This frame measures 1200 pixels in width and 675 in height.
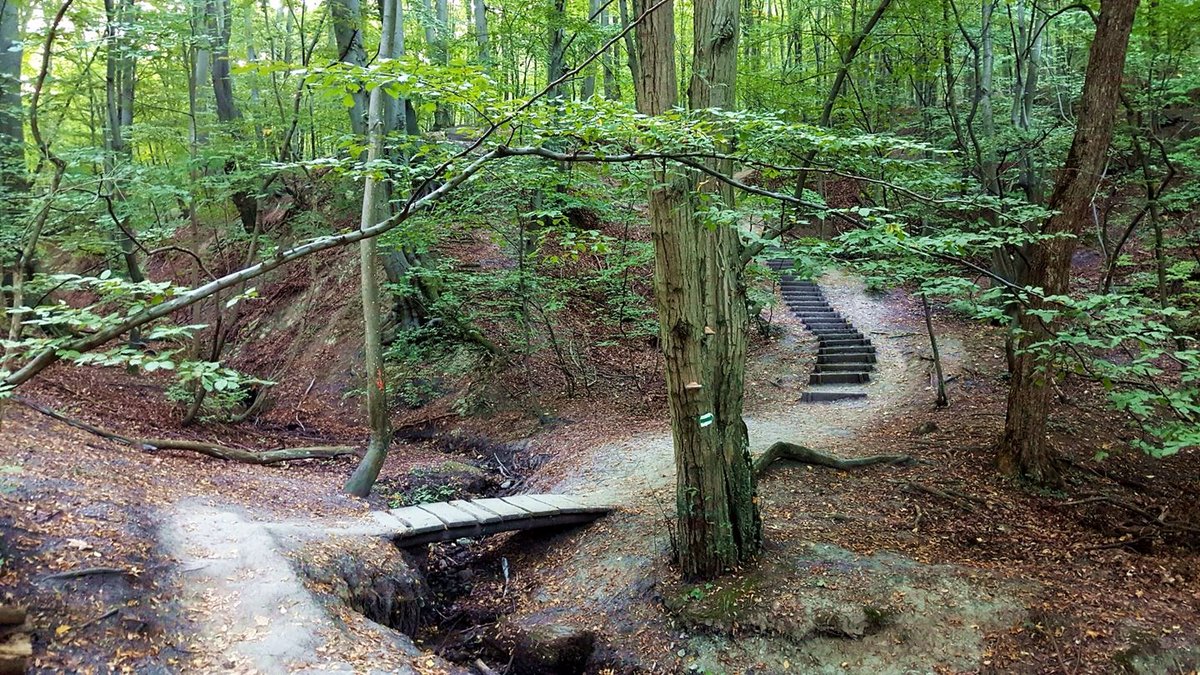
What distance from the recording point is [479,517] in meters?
6.24

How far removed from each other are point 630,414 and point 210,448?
6.29m

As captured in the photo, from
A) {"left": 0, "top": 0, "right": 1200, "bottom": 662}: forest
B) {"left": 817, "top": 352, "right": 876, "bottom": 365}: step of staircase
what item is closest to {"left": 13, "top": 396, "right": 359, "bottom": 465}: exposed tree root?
{"left": 0, "top": 0, "right": 1200, "bottom": 662}: forest

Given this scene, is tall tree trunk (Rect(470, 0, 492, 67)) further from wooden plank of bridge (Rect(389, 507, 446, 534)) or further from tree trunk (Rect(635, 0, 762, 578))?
wooden plank of bridge (Rect(389, 507, 446, 534))

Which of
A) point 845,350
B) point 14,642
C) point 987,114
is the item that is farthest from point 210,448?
point 987,114

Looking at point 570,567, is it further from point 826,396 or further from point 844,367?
point 844,367

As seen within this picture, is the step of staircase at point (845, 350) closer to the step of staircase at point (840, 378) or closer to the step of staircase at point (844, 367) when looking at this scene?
the step of staircase at point (844, 367)

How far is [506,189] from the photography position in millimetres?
9711

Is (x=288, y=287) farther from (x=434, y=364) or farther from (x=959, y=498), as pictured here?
(x=959, y=498)

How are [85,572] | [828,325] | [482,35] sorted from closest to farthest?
[85,572] < [482,35] < [828,325]

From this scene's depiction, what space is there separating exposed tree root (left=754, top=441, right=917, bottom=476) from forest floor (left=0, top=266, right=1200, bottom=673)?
0.13 metres

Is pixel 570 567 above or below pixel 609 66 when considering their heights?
below

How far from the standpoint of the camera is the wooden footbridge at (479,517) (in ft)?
19.8

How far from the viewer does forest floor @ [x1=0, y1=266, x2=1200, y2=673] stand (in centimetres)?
382

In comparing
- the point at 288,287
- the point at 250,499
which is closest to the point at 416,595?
the point at 250,499
